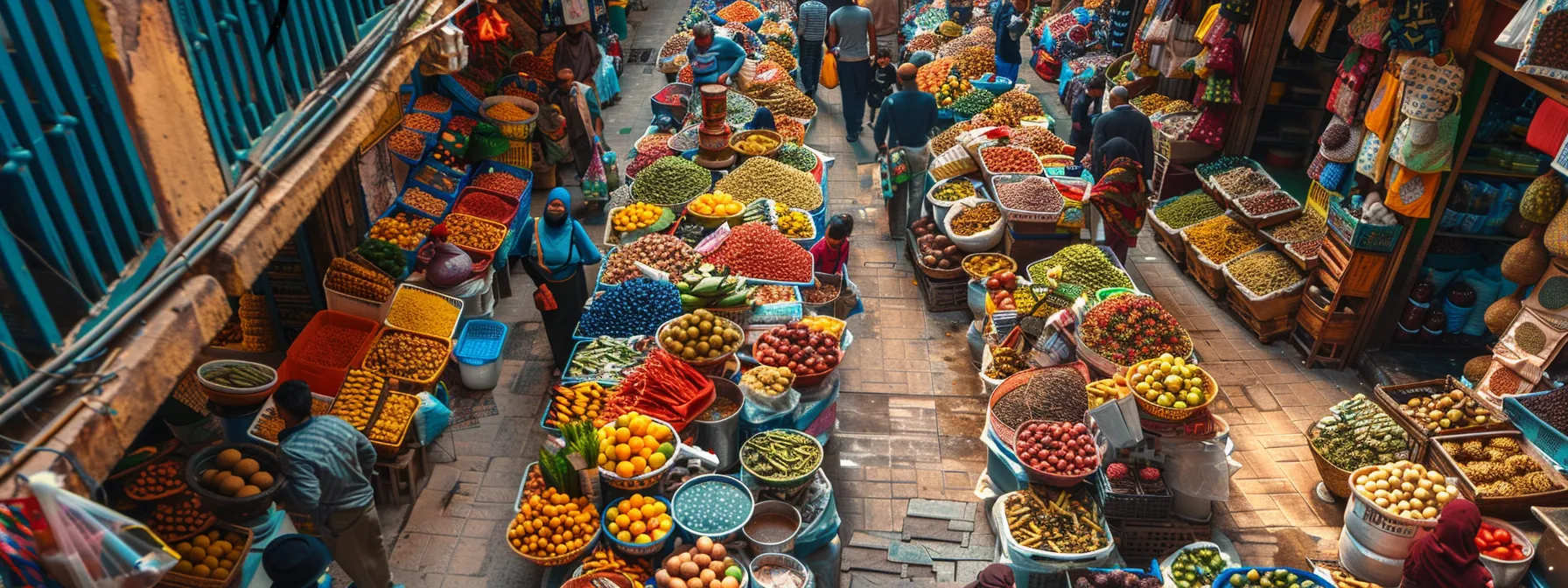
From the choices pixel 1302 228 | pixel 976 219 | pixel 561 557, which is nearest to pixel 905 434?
pixel 976 219

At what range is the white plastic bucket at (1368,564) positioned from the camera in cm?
580

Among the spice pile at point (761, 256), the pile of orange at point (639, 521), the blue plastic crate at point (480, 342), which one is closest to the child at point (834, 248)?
the spice pile at point (761, 256)

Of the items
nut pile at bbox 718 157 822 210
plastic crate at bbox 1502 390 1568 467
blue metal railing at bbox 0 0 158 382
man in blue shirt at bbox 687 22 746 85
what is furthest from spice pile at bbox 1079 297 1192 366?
man in blue shirt at bbox 687 22 746 85

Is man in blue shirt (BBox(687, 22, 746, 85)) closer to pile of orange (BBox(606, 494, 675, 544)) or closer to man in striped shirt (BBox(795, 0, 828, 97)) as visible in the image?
man in striped shirt (BBox(795, 0, 828, 97))

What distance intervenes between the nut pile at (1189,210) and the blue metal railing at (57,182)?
9269 mm

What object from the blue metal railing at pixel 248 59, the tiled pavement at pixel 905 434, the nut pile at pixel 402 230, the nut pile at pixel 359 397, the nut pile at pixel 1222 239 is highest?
the blue metal railing at pixel 248 59

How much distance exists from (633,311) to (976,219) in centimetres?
374

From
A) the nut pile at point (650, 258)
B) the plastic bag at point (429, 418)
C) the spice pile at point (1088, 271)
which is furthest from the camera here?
the spice pile at point (1088, 271)

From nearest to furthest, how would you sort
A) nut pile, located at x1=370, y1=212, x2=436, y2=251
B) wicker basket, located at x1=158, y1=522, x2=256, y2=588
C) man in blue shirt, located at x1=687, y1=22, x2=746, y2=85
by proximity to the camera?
wicker basket, located at x1=158, y1=522, x2=256, y2=588 < nut pile, located at x1=370, y1=212, x2=436, y2=251 < man in blue shirt, located at x1=687, y1=22, x2=746, y2=85

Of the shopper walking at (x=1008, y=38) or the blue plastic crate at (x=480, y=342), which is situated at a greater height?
the shopper walking at (x=1008, y=38)

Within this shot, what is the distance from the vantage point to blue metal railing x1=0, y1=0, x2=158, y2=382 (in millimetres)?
2783

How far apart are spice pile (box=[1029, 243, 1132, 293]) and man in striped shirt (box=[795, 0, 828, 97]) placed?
22.6 ft

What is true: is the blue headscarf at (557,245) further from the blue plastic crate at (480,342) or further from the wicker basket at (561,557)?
the wicker basket at (561,557)

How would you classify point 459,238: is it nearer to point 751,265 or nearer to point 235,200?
point 751,265
